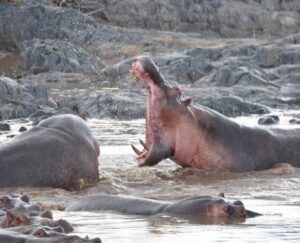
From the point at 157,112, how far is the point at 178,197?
1464 mm

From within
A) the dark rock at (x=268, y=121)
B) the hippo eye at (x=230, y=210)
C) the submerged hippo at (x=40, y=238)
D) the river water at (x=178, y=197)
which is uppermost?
the submerged hippo at (x=40, y=238)

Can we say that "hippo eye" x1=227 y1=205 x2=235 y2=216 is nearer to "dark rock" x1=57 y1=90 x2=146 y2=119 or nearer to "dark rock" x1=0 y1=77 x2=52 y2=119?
"dark rock" x1=57 y1=90 x2=146 y2=119

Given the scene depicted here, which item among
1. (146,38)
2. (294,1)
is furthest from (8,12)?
(294,1)

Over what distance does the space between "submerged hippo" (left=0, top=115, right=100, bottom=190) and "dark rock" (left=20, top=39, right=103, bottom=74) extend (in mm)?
19988

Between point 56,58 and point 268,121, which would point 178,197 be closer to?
point 268,121

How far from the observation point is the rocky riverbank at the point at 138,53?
2019 centimetres

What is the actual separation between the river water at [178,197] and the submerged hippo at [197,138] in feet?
0.59

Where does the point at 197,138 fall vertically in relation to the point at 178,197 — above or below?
above

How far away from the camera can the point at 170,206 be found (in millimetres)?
6402

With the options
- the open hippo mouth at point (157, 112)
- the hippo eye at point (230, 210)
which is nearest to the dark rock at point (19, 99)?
the open hippo mouth at point (157, 112)

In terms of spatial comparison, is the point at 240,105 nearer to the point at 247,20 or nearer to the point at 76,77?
the point at 76,77

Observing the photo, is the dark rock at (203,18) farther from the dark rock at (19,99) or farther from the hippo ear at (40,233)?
the hippo ear at (40,233)

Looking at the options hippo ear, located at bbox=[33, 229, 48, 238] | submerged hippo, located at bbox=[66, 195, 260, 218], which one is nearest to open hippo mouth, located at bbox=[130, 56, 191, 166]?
submerged hippo, located at bbox=[66, 195, 260, 218]

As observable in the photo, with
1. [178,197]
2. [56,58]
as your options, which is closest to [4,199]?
[178,197]
